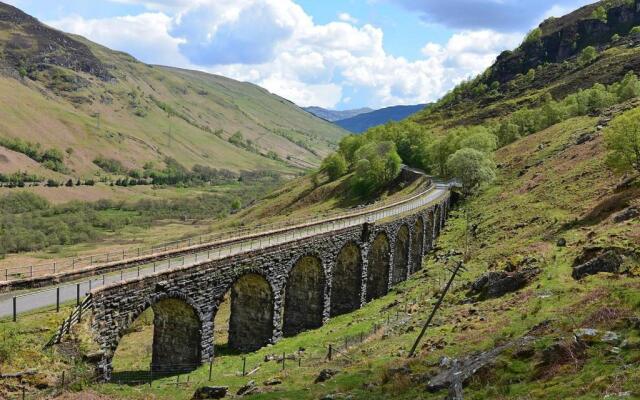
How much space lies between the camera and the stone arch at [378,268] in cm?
5759

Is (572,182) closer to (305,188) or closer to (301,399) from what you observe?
(301,399)

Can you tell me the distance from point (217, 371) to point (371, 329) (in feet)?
40.3

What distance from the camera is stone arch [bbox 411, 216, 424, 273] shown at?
66625 mm

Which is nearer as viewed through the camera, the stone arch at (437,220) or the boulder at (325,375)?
the boulder at (325,375)

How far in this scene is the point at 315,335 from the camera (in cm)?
4203

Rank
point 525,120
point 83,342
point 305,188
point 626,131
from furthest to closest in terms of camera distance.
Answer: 1. point 305,188
2. point 525,120
3. point 626,131
4. point 83,342

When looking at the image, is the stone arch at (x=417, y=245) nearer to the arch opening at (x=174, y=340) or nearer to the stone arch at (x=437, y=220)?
the stone arch at (x=437, y=220)

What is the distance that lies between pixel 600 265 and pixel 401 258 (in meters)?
30.5

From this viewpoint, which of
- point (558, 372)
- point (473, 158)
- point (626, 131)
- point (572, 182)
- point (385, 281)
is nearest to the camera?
point (558, 372)

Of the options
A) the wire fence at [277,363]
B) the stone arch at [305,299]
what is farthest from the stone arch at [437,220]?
the wire fence at [277,363]

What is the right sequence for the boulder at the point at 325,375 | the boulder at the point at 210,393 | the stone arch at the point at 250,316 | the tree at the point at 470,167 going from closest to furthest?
the boulder at the point at 210,393 < the boulder at the point at 325,375 < the stone arch at the point at 250,316 < the tree at the point at 470,167

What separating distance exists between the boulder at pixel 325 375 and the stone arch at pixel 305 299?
59.5 feet

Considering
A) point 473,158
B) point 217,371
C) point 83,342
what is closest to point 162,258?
point 217,371

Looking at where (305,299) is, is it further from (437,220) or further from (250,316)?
(437,220)
